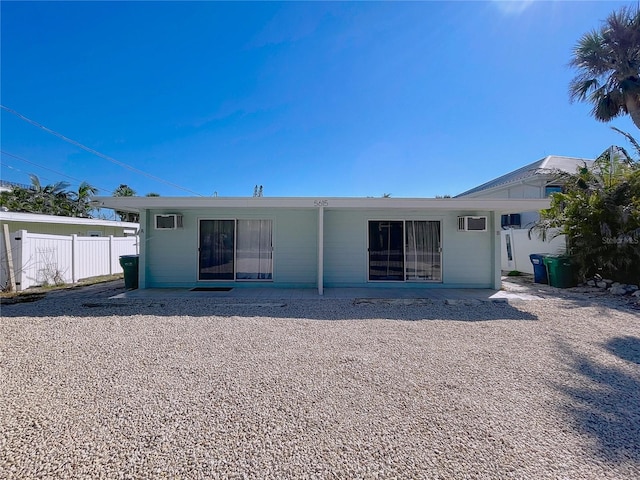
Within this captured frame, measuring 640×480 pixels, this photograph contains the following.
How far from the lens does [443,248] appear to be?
26.9 ft

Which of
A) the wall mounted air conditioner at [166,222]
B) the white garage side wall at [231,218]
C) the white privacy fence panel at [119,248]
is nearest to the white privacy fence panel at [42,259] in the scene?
the white privacy fence panel at [119,248]

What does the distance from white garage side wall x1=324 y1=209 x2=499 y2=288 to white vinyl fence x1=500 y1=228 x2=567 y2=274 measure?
3.58m

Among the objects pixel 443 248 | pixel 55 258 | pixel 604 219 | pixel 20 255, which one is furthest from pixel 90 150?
pixel 604 219

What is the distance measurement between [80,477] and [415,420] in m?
2.33

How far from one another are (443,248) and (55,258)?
12.0 meters

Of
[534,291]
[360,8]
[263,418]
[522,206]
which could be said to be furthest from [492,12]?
[263,418]

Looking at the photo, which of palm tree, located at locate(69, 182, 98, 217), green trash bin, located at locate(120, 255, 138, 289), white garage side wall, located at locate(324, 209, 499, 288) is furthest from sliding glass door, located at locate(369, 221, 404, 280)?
palm tree, located at locate(69, 182, 98, 217)

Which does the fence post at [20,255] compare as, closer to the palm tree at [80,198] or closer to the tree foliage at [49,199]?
the tree foliage at [49,199]

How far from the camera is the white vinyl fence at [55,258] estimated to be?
822cm

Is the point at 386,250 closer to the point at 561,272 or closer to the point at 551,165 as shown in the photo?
the point at 561,272

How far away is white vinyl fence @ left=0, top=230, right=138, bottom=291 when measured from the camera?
822 centimetres

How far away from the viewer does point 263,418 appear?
238cm

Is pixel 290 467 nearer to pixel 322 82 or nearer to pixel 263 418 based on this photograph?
pixel 263 418

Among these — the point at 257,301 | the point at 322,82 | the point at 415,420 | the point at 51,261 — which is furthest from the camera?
the point at 322,82
